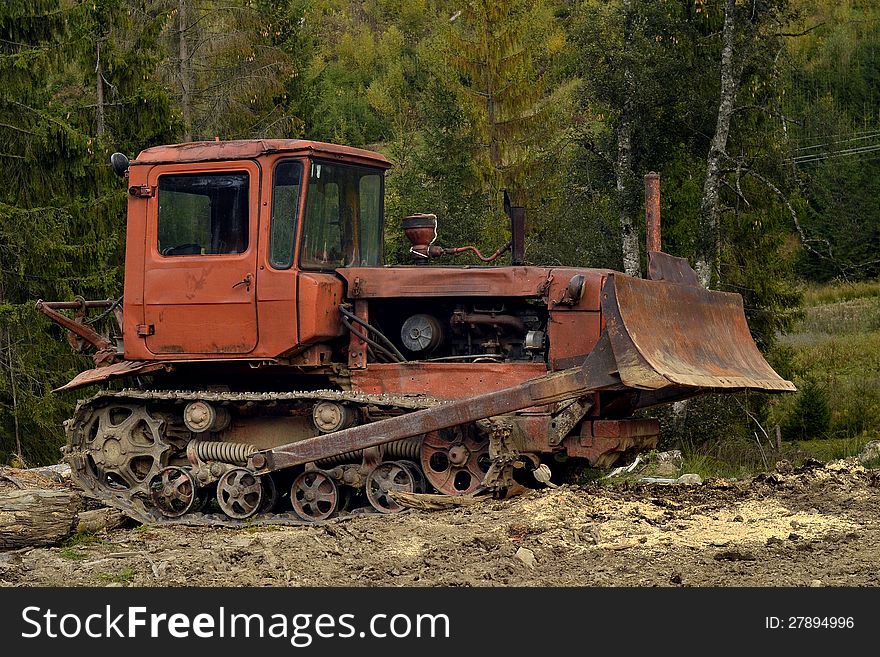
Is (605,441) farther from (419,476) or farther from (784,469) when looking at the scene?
(784,469)

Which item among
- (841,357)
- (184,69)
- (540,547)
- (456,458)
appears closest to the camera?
(540,547)

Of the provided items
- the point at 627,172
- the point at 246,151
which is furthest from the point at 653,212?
the point at 627,172

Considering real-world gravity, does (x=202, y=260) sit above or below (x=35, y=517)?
above

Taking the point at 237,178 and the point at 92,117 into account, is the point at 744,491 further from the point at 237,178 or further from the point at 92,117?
the point at 92,117

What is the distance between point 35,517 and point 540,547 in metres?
3.65

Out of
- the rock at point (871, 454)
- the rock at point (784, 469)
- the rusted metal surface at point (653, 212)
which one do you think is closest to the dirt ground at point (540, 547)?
the rock at point (784, 469)

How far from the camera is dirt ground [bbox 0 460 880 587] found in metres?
7.15

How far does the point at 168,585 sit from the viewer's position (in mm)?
7328

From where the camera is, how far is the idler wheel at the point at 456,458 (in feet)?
31.3

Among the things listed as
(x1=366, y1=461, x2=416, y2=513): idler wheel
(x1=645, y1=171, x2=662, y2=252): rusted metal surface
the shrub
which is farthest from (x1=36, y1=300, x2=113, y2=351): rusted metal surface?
the shrub

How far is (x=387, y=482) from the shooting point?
31.9 feet

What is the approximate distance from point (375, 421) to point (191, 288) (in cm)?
190

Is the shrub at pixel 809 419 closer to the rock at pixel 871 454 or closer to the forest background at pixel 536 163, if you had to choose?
the forest background at pixel 536 163

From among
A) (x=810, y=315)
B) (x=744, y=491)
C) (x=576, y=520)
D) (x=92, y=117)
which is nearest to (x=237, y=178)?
(x=576, y=520)
